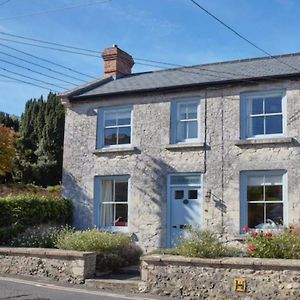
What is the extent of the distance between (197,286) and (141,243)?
20.9ft

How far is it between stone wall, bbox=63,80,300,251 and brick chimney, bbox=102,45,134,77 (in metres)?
2.79

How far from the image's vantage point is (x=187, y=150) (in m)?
16.9

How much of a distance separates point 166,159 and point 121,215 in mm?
2701

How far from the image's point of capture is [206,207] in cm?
1631

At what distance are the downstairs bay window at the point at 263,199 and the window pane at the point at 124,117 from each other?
4790 millimetres

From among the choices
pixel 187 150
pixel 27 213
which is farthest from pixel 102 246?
pixel 187 150

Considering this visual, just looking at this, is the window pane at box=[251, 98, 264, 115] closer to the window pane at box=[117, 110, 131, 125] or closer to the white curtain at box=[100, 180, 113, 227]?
the window pane at box=[117, 110, 131, 125]

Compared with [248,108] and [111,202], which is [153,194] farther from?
[248,108]

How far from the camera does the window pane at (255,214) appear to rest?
15773 mm

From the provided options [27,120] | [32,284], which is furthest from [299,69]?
[27,120]

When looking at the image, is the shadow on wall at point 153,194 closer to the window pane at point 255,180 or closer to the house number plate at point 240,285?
the window pane at point 255,180

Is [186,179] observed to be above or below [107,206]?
above

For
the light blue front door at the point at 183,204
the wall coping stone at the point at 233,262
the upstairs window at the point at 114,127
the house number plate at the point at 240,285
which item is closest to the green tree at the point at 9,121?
the upstairs window at the point at 114,127

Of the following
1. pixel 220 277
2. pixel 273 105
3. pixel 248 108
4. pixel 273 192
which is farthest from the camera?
pixel 248 108
